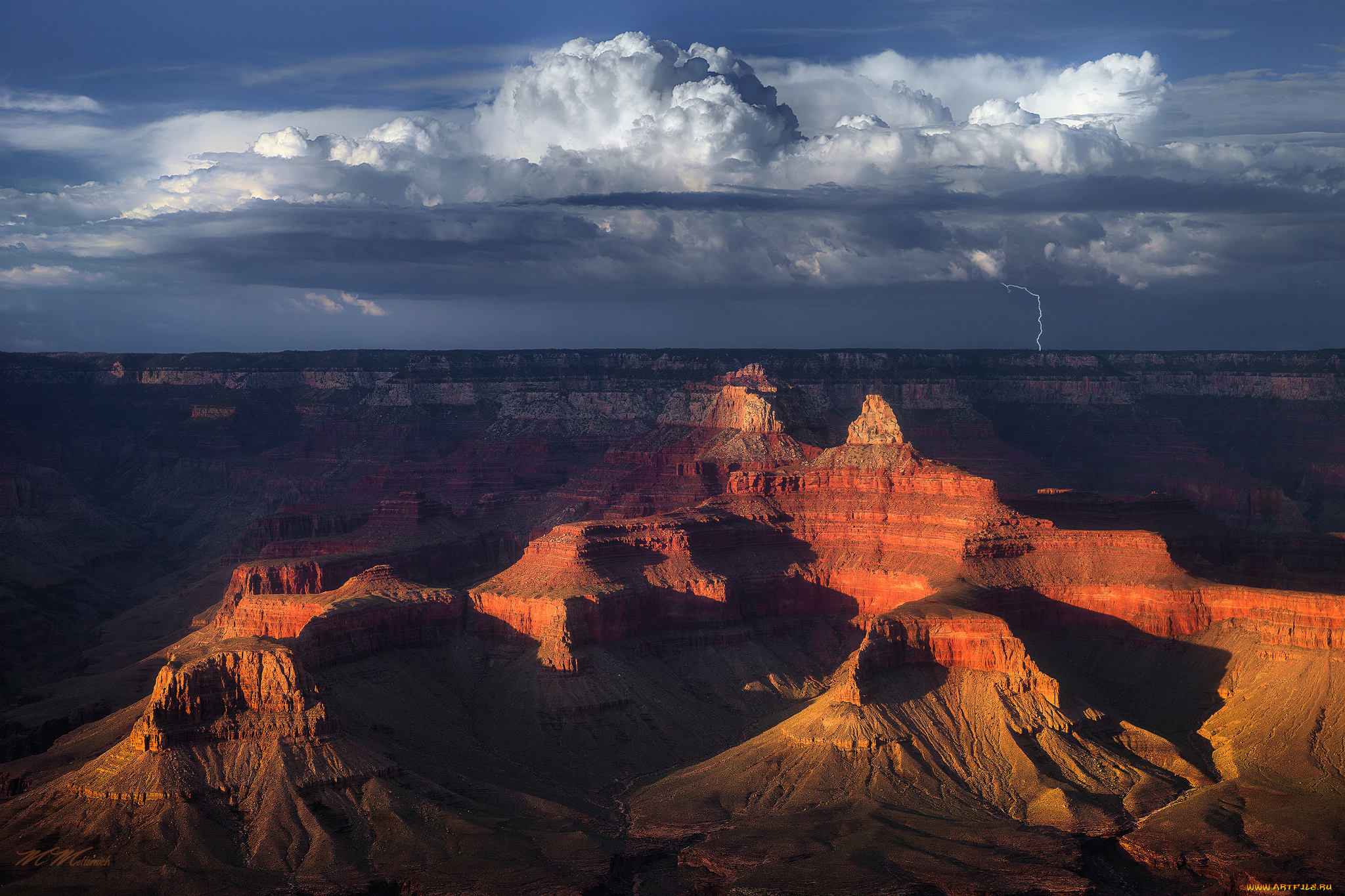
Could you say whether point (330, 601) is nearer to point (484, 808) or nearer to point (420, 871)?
point (484, 808)

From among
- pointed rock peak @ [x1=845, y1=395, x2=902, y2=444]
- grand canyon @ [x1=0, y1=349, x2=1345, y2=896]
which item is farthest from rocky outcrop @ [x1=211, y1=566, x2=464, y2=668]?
pointed rock peak @ [x1=845, y1=395, x2=902, y2=444]

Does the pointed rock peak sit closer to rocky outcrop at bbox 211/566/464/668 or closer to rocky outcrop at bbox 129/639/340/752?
rocky outcrop at bbox 211/566/464/668

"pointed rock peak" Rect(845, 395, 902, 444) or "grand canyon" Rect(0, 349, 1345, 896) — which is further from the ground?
"pointed rock peak" Rect(845, 395, 902, 444)

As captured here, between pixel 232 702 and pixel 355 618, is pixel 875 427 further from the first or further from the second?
pixel 232 702

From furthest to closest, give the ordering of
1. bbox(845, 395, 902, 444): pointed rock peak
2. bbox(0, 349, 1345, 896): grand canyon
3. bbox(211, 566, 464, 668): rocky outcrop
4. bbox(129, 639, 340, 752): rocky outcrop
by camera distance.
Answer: bbox(845, 395, 902, 444): pointed rock peak → bbox(211, 566, 464, 668): rocky outcrop → bbox(129, 639, 340, 752): rocky outcrop → bbox(0, 349, 1345, 896): grand canyon

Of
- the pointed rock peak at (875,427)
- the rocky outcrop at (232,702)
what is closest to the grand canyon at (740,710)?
the rocky outcrop at (232,702)

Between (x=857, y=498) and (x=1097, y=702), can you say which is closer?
(x=1097, y=702)

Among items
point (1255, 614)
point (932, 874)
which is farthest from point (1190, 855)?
point (1255, 614)

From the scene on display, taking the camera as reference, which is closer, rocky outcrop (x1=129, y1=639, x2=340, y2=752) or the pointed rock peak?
rocky outcrop (x1=129, y1=639, x2=340, y2=752)

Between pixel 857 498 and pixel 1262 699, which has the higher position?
pixel 857 498
